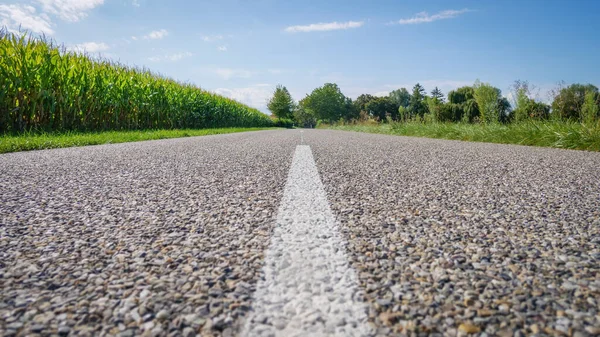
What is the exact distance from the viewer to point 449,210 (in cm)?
176

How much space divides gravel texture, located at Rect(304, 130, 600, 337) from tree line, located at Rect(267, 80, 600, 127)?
7.03 metres

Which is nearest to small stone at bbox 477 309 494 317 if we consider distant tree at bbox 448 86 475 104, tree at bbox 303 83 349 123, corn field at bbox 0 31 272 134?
corn field at bbox 0 31 272 134

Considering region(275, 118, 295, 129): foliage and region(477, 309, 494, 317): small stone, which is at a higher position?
region(275, 118, 295, 129): foliage

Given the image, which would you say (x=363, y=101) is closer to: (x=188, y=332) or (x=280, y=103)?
(x=280, y=103)

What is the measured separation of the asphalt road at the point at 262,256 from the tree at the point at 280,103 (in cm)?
6111

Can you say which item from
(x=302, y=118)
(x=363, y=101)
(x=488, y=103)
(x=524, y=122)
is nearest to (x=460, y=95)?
(x=363, y=101)

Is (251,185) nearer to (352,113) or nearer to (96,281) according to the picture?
(96,281)

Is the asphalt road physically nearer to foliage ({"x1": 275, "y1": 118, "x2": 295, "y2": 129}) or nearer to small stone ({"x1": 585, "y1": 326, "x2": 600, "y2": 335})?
small stone ({"x1": 585, "y1": 326, "x2": 600, "y2": 335})

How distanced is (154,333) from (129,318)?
3.6 inches

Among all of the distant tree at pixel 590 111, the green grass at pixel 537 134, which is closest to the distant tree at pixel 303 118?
the green grass at pixel 537 134

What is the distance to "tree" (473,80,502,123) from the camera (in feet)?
37.1

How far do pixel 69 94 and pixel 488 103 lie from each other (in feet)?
41.1

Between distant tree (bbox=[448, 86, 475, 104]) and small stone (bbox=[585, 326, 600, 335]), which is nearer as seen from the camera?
small stone (bbox=[585, 326, 600, 335])

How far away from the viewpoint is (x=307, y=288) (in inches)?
36.6
